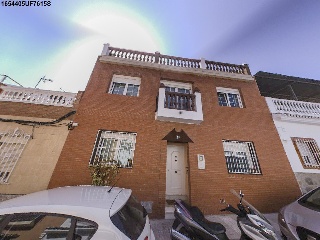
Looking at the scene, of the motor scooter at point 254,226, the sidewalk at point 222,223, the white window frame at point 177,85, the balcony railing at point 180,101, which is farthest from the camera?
the white window frame at point 177,85

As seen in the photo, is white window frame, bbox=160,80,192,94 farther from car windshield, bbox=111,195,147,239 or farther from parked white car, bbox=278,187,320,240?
car windshield, bbox=111,195,147,239

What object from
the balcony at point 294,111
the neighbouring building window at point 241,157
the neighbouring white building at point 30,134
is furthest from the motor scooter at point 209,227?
the balcony at point 294,111

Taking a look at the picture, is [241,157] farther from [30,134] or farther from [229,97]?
[30,134]

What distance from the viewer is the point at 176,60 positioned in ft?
32.4

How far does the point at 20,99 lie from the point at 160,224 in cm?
802

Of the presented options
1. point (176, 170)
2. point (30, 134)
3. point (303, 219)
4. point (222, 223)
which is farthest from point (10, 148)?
point (303, 219)

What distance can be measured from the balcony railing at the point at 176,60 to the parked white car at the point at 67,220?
8.62 m

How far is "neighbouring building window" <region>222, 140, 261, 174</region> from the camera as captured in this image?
7.21m

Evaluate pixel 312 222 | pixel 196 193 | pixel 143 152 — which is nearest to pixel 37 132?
pixel 143 152

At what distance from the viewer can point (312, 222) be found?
2.91 meters

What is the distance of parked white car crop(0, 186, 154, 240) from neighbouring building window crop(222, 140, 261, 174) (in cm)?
617

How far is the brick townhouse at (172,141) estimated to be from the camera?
255 inches

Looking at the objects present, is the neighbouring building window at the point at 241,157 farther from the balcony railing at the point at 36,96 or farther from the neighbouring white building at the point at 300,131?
the balcony railing at the point at 36,96

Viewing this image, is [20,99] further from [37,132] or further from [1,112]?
[37,132]
